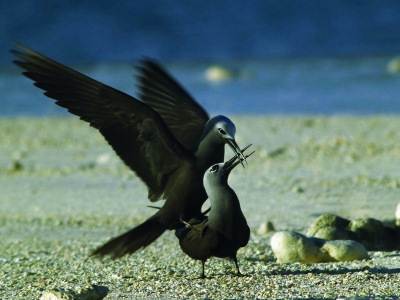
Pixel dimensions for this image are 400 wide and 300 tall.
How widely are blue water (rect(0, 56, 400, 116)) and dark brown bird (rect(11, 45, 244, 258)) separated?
9.03 m

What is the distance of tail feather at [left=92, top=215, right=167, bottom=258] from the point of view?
15.8ft

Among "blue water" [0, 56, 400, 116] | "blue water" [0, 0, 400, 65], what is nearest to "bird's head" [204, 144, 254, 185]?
"blue water" [0, 56, 400, 116]

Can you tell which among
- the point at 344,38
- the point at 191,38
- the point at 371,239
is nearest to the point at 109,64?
the point at 191,38

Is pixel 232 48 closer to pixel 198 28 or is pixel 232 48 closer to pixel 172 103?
pixel 198 28

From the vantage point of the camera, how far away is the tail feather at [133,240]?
4.82m

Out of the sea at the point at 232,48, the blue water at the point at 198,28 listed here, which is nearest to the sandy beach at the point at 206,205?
the sea at the point at 232,48

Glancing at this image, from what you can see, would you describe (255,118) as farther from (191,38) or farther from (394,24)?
(394,24)

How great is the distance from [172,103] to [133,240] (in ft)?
5.12

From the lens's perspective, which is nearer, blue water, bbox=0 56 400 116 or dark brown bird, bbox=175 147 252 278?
dark brown bird, bbox=175 147 252 278

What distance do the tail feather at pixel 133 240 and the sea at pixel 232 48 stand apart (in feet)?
30.4

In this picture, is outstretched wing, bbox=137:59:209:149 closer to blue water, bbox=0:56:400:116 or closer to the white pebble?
the white pebble

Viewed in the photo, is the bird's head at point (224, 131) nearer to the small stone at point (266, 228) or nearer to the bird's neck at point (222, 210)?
the bird's neck at point (222, 210)

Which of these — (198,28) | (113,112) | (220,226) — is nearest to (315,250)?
(220,226)

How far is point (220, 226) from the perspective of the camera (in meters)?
4.66
